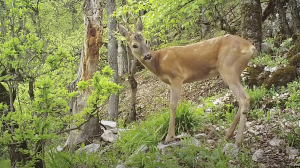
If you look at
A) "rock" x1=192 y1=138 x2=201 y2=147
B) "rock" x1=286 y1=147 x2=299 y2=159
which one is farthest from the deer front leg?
"rock" x1=286 y1=147 x2=299 y2=159

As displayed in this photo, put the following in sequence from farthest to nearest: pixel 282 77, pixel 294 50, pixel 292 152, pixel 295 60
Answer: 1. pixel 294 50
2. pixel 295 60
3. pixel 282 77
4. pixel 292 152

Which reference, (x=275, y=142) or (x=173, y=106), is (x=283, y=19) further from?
(x=275, y=142)

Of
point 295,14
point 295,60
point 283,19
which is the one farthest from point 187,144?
point 283,19

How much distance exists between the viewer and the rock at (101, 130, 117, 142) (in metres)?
7.02

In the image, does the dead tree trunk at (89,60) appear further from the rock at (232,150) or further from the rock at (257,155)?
the rock at (257,155)

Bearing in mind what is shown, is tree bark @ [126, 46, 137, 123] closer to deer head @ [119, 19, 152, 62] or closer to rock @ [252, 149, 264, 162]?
deer head @ [119, 19, 152, 62]

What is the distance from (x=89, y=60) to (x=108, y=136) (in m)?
1.75

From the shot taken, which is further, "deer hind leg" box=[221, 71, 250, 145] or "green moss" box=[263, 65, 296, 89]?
"green moss" box=[263, 65, 296, 89]

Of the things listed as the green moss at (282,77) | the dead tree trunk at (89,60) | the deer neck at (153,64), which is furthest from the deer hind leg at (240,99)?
the dead tree trunk at (89,60)

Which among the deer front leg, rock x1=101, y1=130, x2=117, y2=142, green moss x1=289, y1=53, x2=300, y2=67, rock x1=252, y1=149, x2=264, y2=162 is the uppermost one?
green moss x1=289, y1=53, x2=300, y2=67

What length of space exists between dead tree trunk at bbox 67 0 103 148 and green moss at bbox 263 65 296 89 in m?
3.79

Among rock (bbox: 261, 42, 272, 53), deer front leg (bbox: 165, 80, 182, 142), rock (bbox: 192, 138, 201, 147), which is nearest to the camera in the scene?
rock (bbox: 192, 138, 201, 147)

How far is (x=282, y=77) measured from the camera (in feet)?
22.3

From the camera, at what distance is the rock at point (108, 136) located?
702 cm
